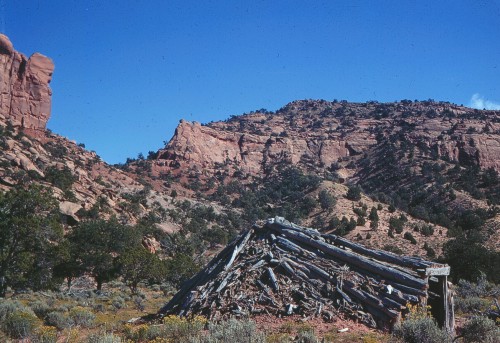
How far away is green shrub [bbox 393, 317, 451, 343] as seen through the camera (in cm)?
737

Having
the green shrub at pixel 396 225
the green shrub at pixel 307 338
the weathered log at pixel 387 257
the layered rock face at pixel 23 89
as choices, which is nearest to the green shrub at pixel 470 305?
the weathered log at pixel 387 257

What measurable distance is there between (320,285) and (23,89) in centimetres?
7928

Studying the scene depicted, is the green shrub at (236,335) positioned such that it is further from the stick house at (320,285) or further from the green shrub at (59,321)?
the green shrub at (59,321)

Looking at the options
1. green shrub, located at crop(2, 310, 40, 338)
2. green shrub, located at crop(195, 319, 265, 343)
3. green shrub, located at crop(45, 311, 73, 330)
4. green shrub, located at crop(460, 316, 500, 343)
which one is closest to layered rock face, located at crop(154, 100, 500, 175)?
green shrub, located at crop(45, 311, 73, 330)

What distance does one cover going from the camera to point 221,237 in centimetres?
5200

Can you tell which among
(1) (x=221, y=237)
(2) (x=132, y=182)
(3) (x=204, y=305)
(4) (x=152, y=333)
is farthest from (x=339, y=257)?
(2) (x=132, y=182)

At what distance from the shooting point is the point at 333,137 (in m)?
110

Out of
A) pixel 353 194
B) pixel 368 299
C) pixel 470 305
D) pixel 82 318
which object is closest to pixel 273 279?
pixel 368 299

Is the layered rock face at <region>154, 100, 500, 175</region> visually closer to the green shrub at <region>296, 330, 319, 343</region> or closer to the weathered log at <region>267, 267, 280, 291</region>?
the weathered log at <region>267, 267, 280, 291</region>

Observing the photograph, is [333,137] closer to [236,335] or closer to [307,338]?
[307,338]

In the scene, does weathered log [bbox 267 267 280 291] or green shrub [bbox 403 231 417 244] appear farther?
green shrub [bbox 403 231 417 244]

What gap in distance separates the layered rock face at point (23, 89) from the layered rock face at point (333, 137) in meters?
25.6

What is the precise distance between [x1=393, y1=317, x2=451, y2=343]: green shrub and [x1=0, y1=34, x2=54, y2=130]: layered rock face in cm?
7391

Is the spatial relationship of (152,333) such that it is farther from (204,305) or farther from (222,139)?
(222,139)
